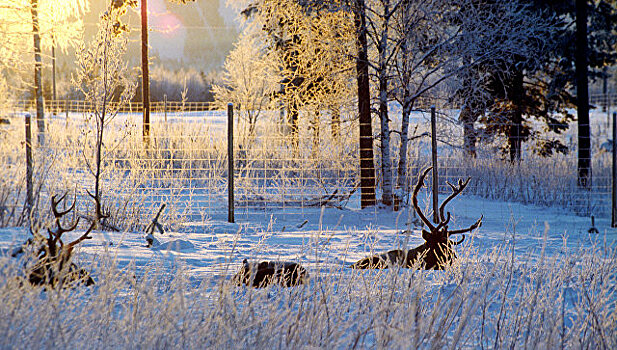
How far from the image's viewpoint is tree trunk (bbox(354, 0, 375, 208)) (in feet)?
29.4

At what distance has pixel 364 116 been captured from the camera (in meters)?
9.07

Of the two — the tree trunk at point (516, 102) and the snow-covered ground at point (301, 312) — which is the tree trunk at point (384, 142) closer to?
the snow-covered ground at point (301, 312)

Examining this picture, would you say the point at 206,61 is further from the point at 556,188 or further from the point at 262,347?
the point at 262,347

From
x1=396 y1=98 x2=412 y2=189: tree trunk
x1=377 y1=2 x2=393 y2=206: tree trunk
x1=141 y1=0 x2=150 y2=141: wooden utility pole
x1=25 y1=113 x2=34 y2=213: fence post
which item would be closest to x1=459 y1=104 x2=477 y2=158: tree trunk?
x1=396 y1=98 x2=412 y2=189: tree trunk

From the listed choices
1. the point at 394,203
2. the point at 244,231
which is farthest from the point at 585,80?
the point at 244,231

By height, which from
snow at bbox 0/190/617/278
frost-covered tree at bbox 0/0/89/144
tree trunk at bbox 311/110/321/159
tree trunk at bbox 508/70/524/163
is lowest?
snow at bbox 0/190/617/278

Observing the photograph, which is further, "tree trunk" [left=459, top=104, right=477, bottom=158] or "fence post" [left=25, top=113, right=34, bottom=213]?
"tree trunk" [left=459, top=104, right=477, bottom=158]

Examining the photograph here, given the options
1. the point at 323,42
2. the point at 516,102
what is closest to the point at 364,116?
Answer: the point at 323,42

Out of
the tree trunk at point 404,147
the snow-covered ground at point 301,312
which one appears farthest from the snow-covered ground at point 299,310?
the tree trunk at point 404,147

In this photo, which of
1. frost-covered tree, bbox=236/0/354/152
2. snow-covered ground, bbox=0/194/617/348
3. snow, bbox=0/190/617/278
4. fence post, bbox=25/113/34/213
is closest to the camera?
snow-covered ground, bbox=0/194/617/348

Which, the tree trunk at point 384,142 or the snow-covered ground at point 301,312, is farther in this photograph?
the tree trunk at point 384,142

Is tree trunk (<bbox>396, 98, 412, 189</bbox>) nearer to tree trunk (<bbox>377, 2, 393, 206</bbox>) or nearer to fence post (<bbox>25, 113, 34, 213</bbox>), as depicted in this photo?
tree trunk (<bbox>377, 2, 393, 206</bbox>)

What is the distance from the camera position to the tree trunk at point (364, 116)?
8969 millimetres

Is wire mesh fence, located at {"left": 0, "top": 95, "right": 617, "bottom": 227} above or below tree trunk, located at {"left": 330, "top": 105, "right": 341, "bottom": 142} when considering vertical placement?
below
